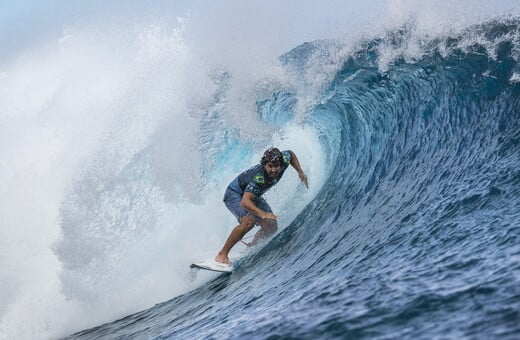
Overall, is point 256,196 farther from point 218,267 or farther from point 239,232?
point 218,267

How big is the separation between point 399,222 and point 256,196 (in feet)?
7.43

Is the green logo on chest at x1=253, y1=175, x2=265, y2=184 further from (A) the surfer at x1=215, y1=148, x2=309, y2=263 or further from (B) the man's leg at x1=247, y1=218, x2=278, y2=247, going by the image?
(B) the man's leg at x1=247, y1=218, x2=278, y2=247

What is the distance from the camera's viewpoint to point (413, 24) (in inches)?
346

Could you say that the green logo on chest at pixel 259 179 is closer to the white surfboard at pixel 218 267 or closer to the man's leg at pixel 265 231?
the man's leg at pixel 265 231

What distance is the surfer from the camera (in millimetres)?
6441

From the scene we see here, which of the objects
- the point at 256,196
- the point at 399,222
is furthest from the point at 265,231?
the point at 399,222

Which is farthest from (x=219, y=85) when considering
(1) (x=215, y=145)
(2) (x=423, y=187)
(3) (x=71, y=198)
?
(2) (x=423, y=187)

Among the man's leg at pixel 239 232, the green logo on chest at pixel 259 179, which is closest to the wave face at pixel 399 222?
the man's leg at pixel 239 232

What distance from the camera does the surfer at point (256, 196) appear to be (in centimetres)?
644

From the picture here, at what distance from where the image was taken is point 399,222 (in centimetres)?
482

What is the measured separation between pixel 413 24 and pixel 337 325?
23.1ft

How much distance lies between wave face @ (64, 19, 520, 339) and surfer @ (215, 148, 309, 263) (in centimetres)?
29

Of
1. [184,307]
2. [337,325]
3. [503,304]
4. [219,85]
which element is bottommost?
[503,304]

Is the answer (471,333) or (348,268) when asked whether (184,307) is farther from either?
(471,333)
